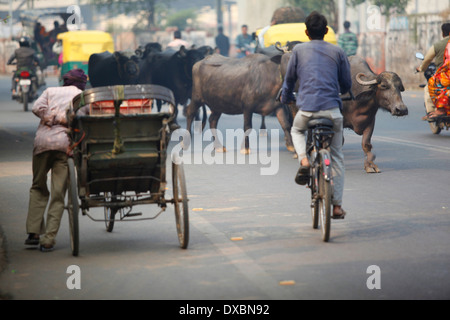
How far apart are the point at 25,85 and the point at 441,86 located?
13.3 metres

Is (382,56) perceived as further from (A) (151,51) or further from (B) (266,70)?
(B) (266,70)

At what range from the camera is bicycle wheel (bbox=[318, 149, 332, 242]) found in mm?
8117

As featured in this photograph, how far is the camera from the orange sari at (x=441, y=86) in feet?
52.7

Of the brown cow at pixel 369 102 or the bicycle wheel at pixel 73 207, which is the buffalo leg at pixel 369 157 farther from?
the bicycle wheel at pixel 73 207

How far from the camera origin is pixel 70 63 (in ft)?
87.7

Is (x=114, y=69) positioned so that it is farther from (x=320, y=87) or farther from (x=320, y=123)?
(x=320, y=123)

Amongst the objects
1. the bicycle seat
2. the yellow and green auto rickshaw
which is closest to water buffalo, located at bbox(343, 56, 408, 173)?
the bicycle seat

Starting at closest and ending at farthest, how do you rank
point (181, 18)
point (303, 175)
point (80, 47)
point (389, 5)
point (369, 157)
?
1. point (303, 175)
2. point (369, 157)
3. point (80, 47)
4. point (389, 5)
5. point (181, 18)

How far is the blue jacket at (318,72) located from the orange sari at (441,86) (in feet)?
24.9

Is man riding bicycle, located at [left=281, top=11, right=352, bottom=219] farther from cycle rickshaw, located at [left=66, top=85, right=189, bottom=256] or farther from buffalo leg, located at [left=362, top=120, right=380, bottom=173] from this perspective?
buffalo leg, located at [left=362, top=120, right=380, bottom=173]

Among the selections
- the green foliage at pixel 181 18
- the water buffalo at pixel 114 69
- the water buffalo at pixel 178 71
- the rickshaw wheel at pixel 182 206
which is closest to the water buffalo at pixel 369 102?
the rickshaw wheel at pixel 182 206

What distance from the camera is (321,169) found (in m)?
8.46

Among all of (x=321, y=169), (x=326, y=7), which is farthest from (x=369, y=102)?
(x=326, y=7)

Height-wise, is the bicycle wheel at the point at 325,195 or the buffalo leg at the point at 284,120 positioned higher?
the bicycle wheel at the point at 325,195
